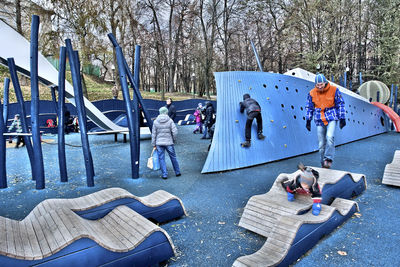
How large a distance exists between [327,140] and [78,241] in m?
4.61

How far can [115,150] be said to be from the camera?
9.55 m

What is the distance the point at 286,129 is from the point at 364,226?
4.47m

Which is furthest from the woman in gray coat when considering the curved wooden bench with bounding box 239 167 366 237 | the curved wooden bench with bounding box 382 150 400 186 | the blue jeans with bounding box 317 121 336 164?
the curved wooden bench with bounding box 382 150 400 186

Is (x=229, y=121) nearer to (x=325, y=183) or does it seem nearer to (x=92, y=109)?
Answer: (x=325, y=183)

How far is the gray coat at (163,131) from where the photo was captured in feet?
18.7

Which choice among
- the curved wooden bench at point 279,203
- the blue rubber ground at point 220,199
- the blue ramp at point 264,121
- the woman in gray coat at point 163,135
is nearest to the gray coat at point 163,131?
the woman in gray coat at point 163,135

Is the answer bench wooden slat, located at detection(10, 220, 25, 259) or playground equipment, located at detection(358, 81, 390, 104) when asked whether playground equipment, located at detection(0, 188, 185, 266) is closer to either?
bench wooden slat, located at detection(10, 220, 25, 259)

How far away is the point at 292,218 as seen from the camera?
2.74 metres

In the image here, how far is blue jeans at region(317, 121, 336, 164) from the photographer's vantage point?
4.83 metres

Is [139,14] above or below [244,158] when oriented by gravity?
above

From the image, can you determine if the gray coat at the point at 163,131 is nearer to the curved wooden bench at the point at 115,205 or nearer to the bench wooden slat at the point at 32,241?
the curved wooden bench at the point at 115,205

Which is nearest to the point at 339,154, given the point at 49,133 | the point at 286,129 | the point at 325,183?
the point at 286,129

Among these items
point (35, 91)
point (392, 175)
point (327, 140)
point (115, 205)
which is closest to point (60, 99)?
point (35, 91)

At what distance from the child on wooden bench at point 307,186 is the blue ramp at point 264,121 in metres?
2.76
